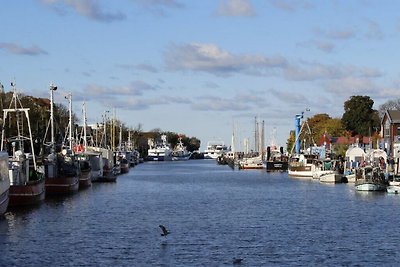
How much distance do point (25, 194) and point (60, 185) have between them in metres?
18.8

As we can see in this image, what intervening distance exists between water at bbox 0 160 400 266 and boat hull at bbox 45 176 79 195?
98.0 inches

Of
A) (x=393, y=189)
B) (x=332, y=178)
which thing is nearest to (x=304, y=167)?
(x=332, y=178)

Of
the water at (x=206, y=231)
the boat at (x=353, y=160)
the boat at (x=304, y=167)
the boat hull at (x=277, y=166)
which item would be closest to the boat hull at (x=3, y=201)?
the water at (x=206, y=231)

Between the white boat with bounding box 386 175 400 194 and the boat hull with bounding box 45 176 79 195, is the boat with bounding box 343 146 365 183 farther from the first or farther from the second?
the boat hull with bounding box 45 176 79 195

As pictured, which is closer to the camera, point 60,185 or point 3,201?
point 3,201

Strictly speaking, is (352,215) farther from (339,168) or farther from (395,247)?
(339,168)

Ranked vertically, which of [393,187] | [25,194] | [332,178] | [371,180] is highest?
[371,180]

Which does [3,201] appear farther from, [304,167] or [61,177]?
[304,167]

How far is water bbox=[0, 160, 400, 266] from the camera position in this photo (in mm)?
45344

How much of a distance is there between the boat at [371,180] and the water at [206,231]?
4.96m

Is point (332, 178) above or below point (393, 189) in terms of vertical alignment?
above

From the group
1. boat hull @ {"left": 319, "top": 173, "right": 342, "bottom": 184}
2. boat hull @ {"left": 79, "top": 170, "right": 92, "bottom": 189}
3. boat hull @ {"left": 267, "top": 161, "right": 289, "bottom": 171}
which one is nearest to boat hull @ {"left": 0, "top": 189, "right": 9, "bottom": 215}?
boat hull @ {"left": 79, "top": 170, "right": 92, "bottom": 189}

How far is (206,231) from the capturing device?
57438 millimetres

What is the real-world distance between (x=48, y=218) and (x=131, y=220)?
6586 millimetres
